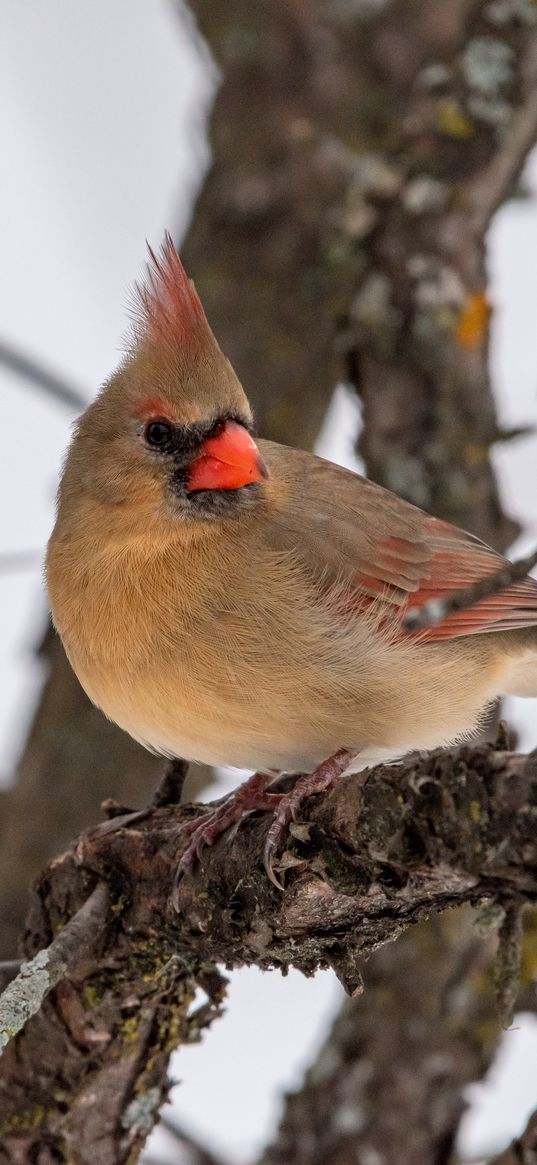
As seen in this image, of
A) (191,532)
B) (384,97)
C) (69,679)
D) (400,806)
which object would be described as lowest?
(400,806)

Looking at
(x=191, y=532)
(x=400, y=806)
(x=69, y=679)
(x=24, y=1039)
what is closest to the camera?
(x=400, y=806)

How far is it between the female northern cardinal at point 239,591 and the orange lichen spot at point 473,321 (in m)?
0.65

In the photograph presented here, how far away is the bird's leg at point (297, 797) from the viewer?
7.18 ft

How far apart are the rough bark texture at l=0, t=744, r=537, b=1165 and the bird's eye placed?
0.83 m

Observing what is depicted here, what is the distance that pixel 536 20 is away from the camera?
3854 mm

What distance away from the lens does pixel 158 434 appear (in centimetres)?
305

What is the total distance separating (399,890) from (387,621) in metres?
1.19

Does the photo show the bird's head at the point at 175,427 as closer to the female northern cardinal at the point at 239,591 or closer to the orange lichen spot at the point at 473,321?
the female northern cardinal at the point at 239,591

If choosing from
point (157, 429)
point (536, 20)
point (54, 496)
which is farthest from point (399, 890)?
point (536, 20)

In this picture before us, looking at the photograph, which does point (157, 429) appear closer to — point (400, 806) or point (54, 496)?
point (54, 496)

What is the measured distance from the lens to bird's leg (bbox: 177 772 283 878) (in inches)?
97.8

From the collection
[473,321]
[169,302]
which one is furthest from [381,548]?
[473,321]

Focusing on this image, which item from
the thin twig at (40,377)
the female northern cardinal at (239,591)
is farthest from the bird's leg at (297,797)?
the thin twig at (40,377)

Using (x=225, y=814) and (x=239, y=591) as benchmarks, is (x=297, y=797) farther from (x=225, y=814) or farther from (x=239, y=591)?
(x=239, y=591)
